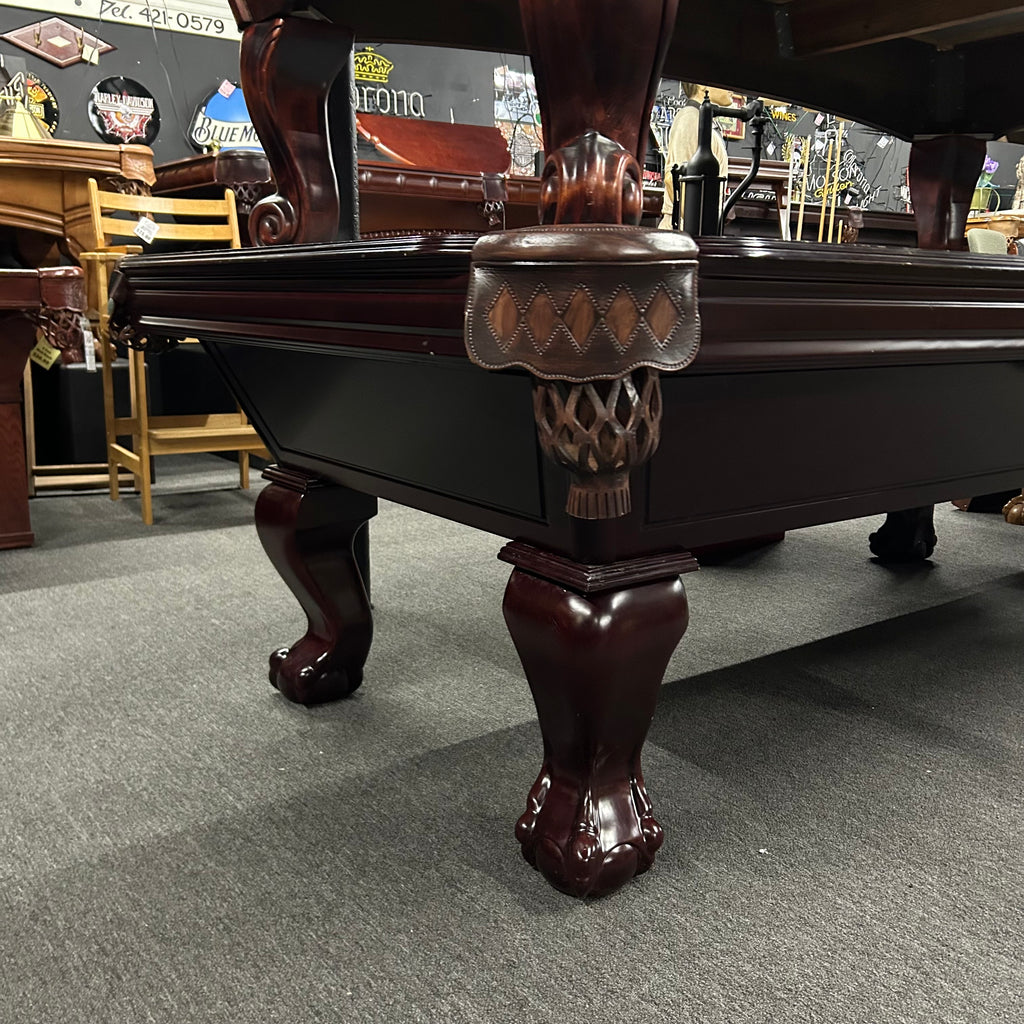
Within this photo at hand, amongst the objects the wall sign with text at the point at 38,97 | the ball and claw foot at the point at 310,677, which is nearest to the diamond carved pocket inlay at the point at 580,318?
the ball and claw foot at the point at 310,677

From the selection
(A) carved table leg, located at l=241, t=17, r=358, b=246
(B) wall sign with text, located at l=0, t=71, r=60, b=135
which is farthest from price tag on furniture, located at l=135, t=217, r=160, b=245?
(A) carved table leg, located at l=241, t=17, r=358, b=246

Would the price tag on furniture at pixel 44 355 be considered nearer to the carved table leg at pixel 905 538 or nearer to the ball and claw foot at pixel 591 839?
the carved table leg at pixel 905 538

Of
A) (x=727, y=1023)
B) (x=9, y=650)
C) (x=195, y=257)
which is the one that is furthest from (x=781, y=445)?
(x=9, y=650)

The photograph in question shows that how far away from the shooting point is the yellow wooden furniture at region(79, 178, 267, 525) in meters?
3.05

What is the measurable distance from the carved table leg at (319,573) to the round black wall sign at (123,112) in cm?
403

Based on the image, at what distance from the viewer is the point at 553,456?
79 centimetres

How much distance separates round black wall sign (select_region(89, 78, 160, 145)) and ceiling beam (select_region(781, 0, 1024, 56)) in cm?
403

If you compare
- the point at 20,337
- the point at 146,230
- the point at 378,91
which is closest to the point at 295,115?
the point at 20,337

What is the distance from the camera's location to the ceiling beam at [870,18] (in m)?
1.38

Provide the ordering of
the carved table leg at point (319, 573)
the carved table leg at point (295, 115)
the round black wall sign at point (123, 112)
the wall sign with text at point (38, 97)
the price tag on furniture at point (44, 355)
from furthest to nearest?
the round black wall sign at point (123, 112) → the wall sign with text at point (38, 97) → the price tag on furniture at point (44, 355) → the carved table leg at point (319, 573) → the carved table leg at point (295, 115)

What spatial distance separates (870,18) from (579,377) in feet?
3.68

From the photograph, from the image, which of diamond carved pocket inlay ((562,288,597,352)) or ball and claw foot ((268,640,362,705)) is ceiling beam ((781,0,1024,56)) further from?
ball and claw foot ((268,640,362,705))

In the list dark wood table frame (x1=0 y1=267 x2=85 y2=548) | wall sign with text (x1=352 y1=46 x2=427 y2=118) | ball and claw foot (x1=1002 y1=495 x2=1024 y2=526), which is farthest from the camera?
wall sign with text (x1=352 y1=46 x2=427 y2=118)

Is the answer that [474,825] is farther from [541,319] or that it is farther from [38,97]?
[38,97]
